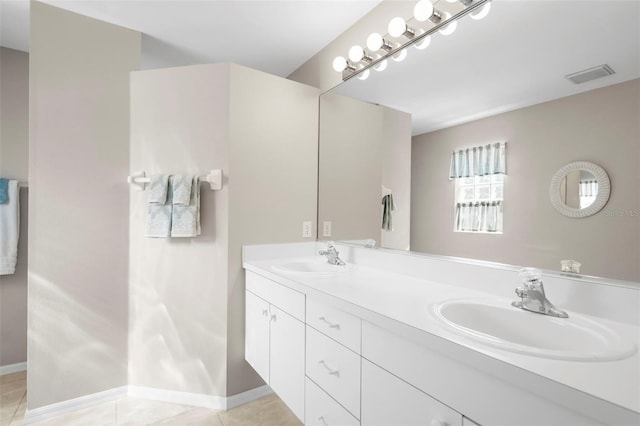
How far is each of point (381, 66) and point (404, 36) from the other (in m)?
0.21

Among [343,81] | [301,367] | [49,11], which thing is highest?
[49,11]

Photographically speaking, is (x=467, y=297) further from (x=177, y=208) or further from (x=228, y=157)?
(x=177, y=208)

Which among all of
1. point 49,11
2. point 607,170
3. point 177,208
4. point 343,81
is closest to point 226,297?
point 177,208

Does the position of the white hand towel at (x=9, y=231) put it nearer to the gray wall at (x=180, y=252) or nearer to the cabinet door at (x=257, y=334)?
the gray wall at (x=180, y=252)

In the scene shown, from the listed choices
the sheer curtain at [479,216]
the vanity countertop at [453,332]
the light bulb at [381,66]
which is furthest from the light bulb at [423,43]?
the vanity countertop at [453,332]

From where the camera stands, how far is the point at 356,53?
195 cm

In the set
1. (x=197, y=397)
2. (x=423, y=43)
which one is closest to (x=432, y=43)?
(x=423, y=43)

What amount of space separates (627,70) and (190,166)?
2.07 m

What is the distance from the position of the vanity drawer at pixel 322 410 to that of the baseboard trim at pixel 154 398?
0.81m

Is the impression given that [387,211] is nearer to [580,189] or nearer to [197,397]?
[580,189]

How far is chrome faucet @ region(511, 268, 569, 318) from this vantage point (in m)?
0.97

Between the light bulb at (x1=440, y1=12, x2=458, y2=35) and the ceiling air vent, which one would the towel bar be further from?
the ceiling air vent

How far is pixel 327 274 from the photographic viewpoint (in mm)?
1604

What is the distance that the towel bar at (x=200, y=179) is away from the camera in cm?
192
